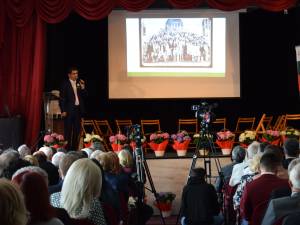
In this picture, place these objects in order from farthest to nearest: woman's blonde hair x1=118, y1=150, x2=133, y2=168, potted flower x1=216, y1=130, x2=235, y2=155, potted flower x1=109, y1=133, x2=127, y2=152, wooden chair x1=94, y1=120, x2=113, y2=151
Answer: wooden chair x1=94, y1=120, x2=113, y2=151 → potted flower x1=216, y1=130, x2=235, y2=155 → potted flower x1=109, y1=133, x2=127, y2=152 → woman's blonde hair x1=118, y1=150, x2=133, y2=168

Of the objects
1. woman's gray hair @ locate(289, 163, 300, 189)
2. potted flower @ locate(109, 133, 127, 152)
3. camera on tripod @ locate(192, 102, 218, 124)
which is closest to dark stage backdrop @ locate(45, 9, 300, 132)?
potted flower @ locate(109, 133, 127, 152)

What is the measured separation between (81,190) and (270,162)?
1.94 metres

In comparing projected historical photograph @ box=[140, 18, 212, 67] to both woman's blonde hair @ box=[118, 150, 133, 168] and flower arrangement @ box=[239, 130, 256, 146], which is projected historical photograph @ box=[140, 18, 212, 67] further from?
woman's blonde hair @ box=[118, 150, 133, 168]

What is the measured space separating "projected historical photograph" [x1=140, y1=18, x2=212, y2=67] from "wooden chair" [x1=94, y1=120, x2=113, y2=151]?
1.59 metres

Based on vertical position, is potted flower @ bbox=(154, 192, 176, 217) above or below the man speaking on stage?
below

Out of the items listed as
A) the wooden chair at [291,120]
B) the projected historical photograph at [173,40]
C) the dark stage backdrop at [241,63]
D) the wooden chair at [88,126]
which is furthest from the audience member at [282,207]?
the dark stage backdrop at [241,63]

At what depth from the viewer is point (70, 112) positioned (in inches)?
429

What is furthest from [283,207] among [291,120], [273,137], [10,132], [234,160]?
[291,120]

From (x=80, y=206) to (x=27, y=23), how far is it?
27.3 ft

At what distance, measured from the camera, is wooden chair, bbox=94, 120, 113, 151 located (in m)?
12.2

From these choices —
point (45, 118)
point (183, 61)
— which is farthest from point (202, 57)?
point (45, 118)

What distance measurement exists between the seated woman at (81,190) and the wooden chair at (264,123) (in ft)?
30.1

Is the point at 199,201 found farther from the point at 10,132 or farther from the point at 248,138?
the point at 10,132

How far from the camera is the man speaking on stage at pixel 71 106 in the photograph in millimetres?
10906
